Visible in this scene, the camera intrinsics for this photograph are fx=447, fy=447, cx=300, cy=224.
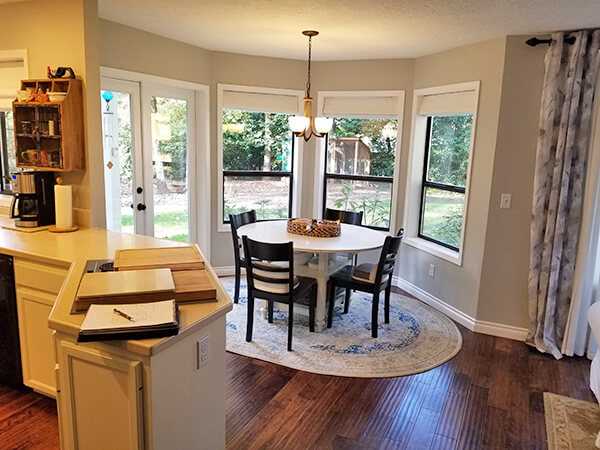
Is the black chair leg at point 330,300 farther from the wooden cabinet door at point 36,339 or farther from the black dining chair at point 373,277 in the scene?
the wooden cabinet door at point 36,339

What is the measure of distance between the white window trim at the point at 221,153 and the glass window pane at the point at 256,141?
0.35 ft

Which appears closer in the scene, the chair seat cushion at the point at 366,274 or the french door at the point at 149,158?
the chair seat cushion at the point at 366,274

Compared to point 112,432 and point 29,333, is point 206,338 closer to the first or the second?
point 112,432

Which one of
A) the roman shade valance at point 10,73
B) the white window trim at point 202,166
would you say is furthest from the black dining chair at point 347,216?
the roman shade valance at point 10,73

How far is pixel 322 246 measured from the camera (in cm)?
355

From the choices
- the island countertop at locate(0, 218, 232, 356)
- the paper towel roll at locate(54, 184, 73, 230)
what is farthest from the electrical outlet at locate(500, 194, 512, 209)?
the paper towel roll at locate(54, 184, 73, 230)

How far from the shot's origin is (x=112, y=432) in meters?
1.56

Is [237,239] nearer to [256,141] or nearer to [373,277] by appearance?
[373,277]

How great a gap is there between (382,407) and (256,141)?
3.31 metres

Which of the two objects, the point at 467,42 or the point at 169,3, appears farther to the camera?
the point at 467,42

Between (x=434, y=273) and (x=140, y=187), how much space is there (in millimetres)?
3005

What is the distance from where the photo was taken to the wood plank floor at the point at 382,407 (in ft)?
8.02

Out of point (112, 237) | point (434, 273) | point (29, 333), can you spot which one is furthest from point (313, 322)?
point (29, 333)

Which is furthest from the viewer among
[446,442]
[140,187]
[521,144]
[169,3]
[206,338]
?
[140,187]
